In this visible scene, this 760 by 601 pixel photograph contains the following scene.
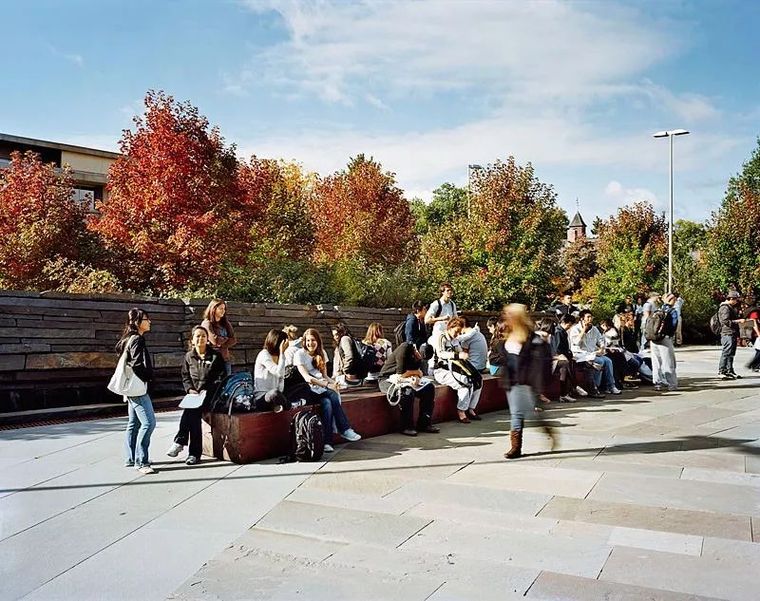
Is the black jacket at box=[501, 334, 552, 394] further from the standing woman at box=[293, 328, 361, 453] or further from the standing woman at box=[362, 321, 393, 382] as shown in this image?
the standing woman at box=[362, 321, 393, 382]

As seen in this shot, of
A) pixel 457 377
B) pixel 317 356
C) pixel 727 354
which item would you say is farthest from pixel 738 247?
pixel 317 356

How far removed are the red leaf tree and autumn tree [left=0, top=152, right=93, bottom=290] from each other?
10.6 meters

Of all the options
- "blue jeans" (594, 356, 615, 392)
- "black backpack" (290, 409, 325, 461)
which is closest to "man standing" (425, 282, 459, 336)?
"blue jeans" (594, 356, 615, 392)

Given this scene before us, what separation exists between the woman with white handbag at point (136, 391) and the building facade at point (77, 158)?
3219 centimetres

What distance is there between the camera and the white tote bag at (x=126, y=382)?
764cm

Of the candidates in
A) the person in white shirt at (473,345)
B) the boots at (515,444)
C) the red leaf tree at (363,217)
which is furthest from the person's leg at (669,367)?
the red leaf tree at (363,217)

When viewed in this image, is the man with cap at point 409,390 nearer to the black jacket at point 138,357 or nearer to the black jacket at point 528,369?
the black jacket at point 528,369

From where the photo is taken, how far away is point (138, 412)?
7.66m

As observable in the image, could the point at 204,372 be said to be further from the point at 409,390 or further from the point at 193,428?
the point at 409,390

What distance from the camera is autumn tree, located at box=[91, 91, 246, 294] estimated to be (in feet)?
53.5

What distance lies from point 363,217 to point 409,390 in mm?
20681

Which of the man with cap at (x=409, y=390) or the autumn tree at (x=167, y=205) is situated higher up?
the autumn tree at (x=167, y=205)

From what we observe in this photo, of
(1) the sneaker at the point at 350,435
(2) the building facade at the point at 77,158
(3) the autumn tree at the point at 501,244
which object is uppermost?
(2) the building facade at the point at 77,158

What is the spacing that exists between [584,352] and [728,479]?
22.7ft
